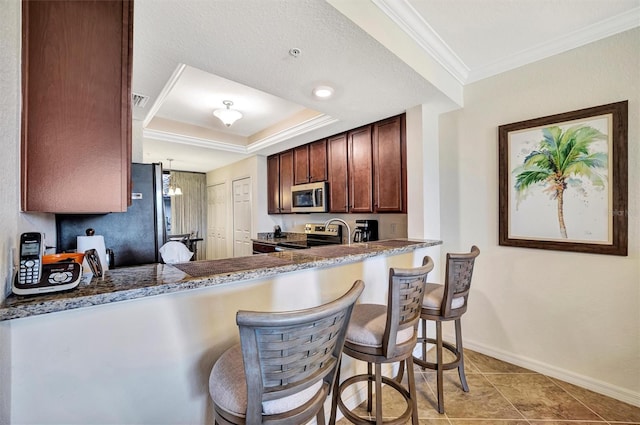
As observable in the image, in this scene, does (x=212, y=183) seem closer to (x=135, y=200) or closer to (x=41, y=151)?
(x=135, y=200)

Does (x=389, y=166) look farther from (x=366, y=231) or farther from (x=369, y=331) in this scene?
(x=369, y=331)

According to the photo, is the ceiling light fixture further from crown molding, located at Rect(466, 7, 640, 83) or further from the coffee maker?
crown molding, located at Rect(466, 7, 640, 83)

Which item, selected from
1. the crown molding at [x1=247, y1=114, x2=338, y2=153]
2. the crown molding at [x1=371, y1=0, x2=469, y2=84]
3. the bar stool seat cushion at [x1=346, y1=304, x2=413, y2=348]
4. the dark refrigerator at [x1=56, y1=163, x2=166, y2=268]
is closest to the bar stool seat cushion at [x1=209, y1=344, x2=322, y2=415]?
the bar stool seat cushion at [x1=346, y1=304, x2=413, y2=348]

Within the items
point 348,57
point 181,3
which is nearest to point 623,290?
point 348,57

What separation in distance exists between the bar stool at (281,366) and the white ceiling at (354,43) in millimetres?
1412

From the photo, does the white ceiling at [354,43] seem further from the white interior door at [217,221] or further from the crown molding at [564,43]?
the white interior door at [217,221]

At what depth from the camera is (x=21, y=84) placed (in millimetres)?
898

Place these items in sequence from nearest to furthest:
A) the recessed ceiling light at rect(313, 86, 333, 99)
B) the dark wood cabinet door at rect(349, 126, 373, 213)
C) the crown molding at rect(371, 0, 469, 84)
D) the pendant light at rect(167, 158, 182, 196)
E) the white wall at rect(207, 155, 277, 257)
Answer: the crown molding at rect(371, 0, 469, 84), the recessed ceiling light at rect(313, 86, 333, 99), the dark wood cabinet door at rect(349, 126, 373, 213), the white wall at rect(207, 155, 277, 257), the pendant light at rect(167, 158, 182, 196)

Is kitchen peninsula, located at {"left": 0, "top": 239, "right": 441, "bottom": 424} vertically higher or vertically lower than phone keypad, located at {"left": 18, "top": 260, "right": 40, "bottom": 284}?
lower

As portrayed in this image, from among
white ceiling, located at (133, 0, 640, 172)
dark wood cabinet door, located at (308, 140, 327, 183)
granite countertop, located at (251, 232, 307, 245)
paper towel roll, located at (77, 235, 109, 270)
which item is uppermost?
white ceiling, located at (133, 0, 640, 172)

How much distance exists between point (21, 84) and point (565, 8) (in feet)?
9.32

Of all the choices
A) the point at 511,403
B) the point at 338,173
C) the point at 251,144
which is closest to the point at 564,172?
the point at 511,403

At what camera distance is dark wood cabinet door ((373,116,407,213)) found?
2.81 m

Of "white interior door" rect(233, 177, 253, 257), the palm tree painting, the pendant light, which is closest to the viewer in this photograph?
the palm tree painting
